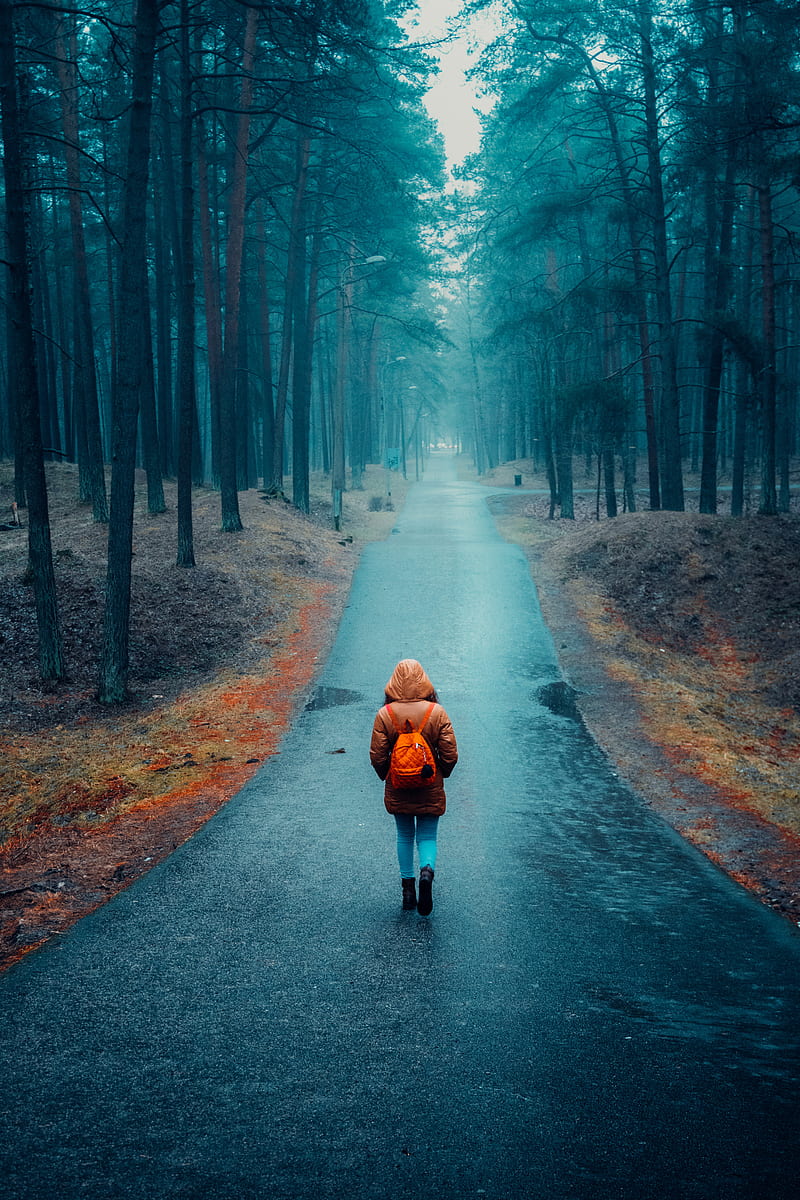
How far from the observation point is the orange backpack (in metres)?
5.82

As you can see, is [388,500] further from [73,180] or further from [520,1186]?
[520,1186]

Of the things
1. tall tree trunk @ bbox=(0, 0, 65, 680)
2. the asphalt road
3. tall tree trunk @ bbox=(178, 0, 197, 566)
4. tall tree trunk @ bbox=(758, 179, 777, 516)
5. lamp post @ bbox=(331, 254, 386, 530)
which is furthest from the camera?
lamp post @ bbox=(331, 254, 386, 530)

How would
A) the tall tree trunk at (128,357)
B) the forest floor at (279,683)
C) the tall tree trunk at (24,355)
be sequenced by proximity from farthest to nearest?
the tall tree trunk at (24,355) → the tall tree trunk at (128,357) → the forest floor at (279,683)

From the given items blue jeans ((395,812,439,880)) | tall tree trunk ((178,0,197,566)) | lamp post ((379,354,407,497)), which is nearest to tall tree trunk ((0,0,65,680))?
tall tree trunk ((178,0,197,566))

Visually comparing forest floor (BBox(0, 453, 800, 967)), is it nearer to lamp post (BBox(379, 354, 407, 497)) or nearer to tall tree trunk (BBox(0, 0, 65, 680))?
tall tree trunk (BBox(0, 0, 65, 680))

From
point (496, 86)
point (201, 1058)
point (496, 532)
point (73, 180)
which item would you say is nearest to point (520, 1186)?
point (201, 1058)

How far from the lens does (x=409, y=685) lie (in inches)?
238

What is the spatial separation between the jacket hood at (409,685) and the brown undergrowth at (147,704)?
2608mm

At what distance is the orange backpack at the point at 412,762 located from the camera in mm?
5816

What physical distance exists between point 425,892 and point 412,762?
2.99ft

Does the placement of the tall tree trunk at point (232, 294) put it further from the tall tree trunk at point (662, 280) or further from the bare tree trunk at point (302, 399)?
the tall tree trunk at point (662, 280)

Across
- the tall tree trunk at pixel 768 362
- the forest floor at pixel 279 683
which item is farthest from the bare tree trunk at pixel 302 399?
the tall tree trunk at pixel 768 362

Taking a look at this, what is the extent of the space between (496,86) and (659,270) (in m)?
6.26

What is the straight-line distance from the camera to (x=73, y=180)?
779 inches
